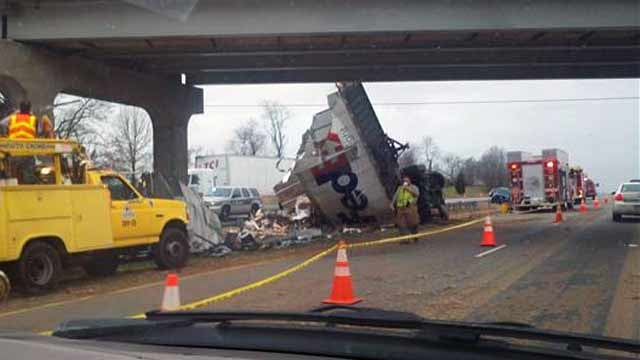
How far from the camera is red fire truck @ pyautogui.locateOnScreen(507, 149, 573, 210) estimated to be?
41000mm

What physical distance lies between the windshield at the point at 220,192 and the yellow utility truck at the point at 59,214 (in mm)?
24924

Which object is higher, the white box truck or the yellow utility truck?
the white box truck

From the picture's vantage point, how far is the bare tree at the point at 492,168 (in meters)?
115

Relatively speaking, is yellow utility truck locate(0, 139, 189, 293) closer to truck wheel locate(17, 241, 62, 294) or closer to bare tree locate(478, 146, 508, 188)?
truck wheel locate(17, 241, 62, 294)

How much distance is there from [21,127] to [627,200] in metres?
24.3

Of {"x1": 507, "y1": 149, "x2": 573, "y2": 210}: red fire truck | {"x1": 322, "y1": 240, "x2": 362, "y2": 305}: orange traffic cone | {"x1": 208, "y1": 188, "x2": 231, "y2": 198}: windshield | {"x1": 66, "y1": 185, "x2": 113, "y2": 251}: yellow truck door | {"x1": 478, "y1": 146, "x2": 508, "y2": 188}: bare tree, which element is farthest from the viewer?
{"x1": 478, "y1": 146, "x2": 508, "y2": 188}: bare tree

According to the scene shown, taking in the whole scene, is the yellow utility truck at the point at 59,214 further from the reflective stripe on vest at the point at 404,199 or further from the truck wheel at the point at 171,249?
the reflective stripe on vest at the point at 404,199

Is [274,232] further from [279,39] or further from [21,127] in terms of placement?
[21,127]

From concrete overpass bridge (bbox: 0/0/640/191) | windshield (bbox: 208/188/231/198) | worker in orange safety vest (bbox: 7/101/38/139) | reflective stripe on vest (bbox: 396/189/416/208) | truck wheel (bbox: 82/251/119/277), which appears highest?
concrete overpass bridge (bbox: 0/0/640/191)

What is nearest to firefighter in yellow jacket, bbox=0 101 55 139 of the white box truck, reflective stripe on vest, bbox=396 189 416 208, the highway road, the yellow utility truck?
the yellow utility truck

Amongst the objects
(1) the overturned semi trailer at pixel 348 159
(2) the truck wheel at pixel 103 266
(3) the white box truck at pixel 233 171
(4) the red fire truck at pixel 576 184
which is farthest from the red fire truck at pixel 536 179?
(2) the truck wheel at pixel 103 266

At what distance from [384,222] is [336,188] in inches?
119

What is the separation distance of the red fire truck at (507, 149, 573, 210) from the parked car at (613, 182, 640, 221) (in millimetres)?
9914

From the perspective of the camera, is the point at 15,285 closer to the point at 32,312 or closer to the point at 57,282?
the point at 57,282
